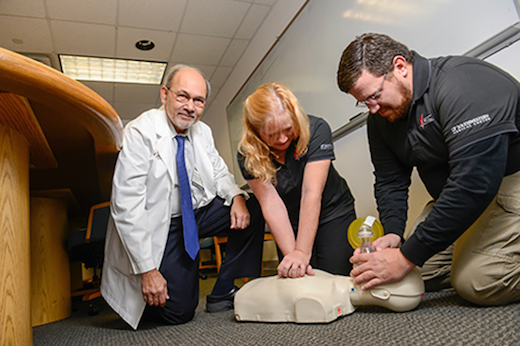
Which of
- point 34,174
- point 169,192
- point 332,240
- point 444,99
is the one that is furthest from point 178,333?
point 444,99

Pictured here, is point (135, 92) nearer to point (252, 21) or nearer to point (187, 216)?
point (252, 21)

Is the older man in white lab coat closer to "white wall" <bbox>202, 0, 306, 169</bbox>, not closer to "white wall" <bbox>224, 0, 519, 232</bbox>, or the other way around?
"white wall" <bbox>224, 0, 519, 232</bbox>

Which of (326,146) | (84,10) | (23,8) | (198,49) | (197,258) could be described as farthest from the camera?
(198,49)

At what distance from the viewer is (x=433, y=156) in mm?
1092

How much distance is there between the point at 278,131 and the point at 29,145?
810mm

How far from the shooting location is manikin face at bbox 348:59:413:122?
103 cm

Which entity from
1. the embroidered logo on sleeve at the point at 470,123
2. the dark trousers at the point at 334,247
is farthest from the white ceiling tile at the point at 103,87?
the embroidered logo on sleeve at the point at 470,123

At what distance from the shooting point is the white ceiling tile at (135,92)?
4.52m

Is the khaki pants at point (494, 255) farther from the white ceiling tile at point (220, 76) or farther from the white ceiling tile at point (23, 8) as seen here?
the white ceiling tile at point (220, 76)

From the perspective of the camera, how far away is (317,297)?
956 millimetres

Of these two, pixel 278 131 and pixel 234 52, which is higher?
pixel 234 52

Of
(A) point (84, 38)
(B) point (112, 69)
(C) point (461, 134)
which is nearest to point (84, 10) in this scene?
(A) point (84, 38)

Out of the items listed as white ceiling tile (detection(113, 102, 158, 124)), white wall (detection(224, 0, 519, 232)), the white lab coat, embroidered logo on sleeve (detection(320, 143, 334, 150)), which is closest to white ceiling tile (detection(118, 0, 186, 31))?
white wall (detection(224, 0, 519, 232))

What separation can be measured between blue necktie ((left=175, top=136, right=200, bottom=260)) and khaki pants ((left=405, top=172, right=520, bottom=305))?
2.96ft
